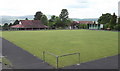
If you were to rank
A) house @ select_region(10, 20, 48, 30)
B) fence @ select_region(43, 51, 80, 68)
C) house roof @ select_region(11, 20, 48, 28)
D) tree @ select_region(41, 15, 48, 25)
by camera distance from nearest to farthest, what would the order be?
fence @ select_region(43, 51, 80, 68) < house @ select_region(10, 20, 48, 30) < house roof @ select_region(11, 20, 48, 28) < tree @ select_region(41, 15, 48, 25)

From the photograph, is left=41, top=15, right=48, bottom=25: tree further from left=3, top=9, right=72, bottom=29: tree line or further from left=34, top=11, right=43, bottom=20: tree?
left=34, top=11, right=43, bottom=20: tree

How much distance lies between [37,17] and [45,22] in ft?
41.6

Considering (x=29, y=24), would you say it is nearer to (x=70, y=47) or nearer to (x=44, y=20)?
(x=44, y=20)

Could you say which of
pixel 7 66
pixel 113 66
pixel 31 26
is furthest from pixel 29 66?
pixel 31 26

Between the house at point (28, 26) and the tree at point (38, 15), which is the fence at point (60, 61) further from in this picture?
the tree at point (38, 15)

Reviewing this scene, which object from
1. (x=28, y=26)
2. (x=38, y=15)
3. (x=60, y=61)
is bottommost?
(x=60, y=61)

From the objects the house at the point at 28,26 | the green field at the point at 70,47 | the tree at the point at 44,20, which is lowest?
the green field at the point at 70,47

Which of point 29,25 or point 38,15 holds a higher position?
point 38,15

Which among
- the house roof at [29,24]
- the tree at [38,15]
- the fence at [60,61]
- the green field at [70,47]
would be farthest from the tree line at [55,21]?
the fence at [60,61]

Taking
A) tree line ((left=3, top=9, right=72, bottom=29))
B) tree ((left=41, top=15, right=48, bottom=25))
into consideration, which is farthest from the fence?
tree ((left=41, top=15, right=48, bottom=25))

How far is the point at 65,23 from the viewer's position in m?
57.5

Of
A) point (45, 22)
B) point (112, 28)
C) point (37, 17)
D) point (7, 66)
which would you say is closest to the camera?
point (7, 66)

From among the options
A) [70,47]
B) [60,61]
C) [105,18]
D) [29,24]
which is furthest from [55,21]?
[60,61]

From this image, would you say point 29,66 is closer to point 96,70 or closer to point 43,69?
point 43,69
